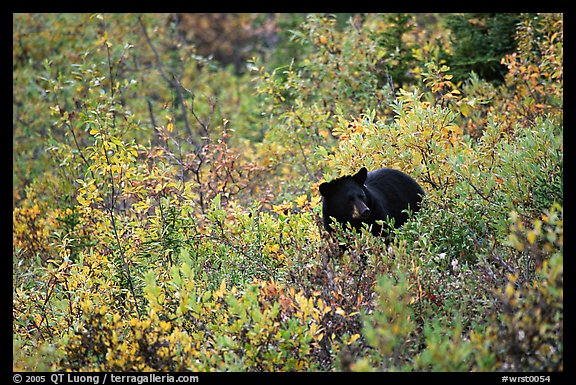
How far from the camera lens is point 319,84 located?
11.3 meters

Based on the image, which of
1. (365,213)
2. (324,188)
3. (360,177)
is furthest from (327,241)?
(360,177)

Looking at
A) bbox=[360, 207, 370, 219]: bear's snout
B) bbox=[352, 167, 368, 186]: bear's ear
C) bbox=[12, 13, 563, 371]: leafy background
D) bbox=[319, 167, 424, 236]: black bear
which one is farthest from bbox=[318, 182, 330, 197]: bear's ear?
bbox=[12, 13, 563, 371]: leafy background

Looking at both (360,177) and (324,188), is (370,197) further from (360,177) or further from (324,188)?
(324,188)

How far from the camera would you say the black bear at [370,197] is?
6.32 meters

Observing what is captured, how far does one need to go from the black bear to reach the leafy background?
27 centimetres

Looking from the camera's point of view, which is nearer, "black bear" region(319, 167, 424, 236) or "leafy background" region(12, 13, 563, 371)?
"leafy background" region(12, 13, 563, 371)

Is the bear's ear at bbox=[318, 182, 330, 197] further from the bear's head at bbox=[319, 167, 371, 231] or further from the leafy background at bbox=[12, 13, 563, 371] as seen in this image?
the leafy background at bbox=[12, 13, 563, 371]

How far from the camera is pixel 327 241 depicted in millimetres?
5449

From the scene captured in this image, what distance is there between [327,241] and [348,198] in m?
0.94

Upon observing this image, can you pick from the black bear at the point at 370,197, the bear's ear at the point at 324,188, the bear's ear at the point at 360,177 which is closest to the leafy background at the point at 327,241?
the black bear at the point at 370,197

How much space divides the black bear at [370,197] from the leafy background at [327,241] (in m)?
0.27

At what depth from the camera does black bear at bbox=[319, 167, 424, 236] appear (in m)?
6.32

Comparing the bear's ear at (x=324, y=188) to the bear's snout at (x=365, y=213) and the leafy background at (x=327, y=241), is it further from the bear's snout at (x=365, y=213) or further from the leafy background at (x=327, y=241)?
the leafy background at (x=327, y=241)
